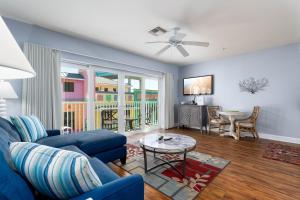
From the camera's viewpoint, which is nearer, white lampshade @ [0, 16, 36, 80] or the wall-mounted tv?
white lampshade @ [0, 16, 36, 80]

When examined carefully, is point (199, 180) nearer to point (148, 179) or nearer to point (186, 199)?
point (186, 199)

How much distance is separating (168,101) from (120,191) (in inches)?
183

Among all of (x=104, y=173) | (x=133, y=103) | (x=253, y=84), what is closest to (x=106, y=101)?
(x=133, y=103)

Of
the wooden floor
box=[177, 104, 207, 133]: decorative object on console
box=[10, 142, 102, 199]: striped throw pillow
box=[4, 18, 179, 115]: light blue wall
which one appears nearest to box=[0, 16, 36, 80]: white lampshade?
box=[10, 142, 102, 199]: striped throw pillow

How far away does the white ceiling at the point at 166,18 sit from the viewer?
2178 millimetres

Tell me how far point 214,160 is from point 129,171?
1512 mm

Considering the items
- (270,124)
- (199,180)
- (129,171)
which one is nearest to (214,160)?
(199,180)

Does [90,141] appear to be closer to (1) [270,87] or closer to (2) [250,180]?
(2) [250,180]

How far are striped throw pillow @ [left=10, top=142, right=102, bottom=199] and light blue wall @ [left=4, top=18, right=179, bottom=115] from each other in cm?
245

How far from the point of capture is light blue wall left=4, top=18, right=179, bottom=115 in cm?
267

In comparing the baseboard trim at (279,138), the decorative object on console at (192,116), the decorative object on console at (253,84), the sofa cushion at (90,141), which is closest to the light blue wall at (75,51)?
the sofa cushion at (90,141)

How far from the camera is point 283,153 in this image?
303 cm

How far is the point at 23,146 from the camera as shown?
0.97m

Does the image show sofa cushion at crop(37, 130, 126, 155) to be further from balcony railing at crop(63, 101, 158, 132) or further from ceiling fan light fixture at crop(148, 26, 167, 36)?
ceiling fan light fixture at crop(148, 26, 167, 36)
